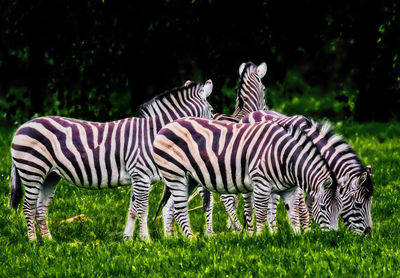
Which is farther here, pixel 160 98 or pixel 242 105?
pixel 242 105

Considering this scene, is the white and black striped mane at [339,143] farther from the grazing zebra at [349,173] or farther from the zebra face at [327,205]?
the zebra face at [327,205]

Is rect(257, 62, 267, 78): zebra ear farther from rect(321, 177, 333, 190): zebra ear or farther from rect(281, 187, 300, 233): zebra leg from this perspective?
rect(321, 177, 333, 190): zebra ear

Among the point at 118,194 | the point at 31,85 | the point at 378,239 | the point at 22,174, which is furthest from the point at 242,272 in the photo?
the point at 31,85

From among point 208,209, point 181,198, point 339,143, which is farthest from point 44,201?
point 339,143

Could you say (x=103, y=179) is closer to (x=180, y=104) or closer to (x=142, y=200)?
(x=142, y=200)

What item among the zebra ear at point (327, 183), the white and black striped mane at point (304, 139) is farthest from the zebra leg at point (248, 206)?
the zebra ear at point (327, 183)

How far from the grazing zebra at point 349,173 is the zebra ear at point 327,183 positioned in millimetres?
182

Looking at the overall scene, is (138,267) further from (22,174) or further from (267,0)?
(267,0)

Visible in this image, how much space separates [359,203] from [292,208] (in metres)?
0.92

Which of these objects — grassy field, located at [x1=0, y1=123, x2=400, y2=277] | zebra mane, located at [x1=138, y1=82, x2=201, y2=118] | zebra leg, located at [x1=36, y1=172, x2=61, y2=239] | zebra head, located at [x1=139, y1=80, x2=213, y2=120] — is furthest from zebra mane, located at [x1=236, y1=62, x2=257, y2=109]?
zebra leg, located at [x1=36, y1=172, x2=61, y2=239]

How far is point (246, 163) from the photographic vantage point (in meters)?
7.78

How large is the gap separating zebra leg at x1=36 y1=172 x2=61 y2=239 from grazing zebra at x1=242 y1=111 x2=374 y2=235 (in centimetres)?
306

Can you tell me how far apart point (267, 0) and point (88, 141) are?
6.22 m

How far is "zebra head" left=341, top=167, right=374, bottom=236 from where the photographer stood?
716cm
